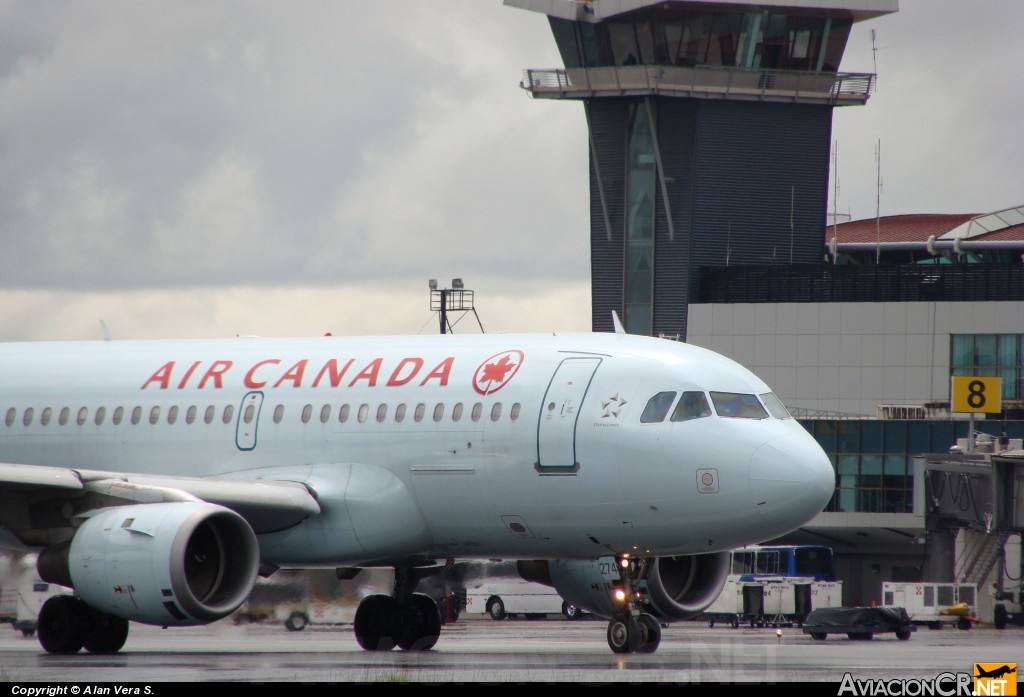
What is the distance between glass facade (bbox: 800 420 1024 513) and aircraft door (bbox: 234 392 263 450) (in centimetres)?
4710

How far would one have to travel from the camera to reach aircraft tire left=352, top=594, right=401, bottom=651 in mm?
29016

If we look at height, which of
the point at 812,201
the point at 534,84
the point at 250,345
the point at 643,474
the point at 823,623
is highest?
the point at 534,84

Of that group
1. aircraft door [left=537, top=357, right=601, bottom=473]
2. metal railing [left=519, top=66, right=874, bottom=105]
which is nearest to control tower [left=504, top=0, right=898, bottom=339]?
metal railing [left=519, top=66, right=874, bottom=105]

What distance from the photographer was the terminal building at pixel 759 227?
78.3 m

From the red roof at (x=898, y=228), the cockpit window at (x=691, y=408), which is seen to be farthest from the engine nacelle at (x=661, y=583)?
the red roof at (x=898, y=228)

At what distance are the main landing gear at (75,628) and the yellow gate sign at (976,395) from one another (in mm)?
44576

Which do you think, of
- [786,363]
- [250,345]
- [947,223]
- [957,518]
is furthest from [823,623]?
[947,223]

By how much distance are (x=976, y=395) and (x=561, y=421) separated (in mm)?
43140

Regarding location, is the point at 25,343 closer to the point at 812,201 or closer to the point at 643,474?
the point at 643,474

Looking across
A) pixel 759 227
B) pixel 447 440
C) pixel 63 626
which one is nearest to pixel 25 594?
pixel 63 626

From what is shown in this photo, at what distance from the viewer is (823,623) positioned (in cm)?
4353

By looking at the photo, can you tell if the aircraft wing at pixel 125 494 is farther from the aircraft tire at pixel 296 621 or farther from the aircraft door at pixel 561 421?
the aircraft door at pixel 561 421

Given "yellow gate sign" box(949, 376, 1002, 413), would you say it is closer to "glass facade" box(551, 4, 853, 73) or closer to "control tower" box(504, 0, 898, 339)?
"control tower" box(504, 0, 898, 339)

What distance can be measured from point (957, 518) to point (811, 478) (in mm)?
35767
